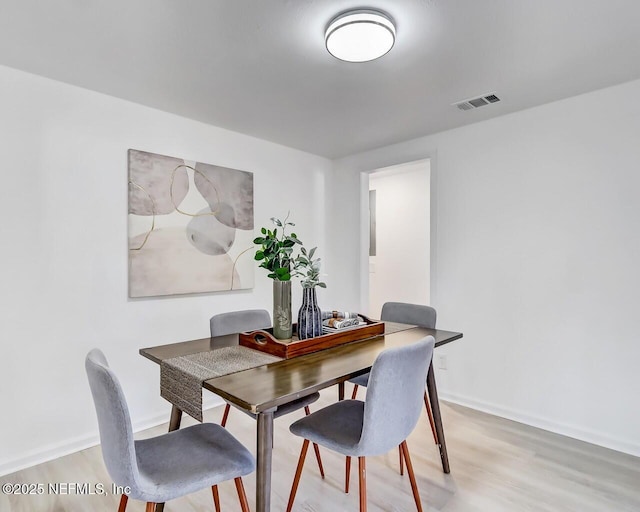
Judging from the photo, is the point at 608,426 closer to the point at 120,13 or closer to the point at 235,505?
the point at 235,505

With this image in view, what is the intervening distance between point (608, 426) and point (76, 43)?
3.78m

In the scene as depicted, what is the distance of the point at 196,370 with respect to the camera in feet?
4.63

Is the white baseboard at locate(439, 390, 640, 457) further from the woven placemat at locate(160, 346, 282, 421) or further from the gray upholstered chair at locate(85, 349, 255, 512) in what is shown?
the gray upholstered chair at locate(85, 349, 255, 512)

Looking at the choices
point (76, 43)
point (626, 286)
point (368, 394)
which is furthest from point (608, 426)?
point (76, 43)

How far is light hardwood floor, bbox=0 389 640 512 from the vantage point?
176 centimetres

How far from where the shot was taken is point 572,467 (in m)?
2.08

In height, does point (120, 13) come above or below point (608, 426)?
above

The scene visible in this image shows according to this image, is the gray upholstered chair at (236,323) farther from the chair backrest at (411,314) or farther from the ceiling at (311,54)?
the ceiling at (311,54)

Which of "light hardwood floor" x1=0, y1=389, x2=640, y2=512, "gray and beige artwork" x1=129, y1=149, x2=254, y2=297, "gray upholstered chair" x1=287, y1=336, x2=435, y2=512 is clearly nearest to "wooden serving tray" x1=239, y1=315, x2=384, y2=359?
"gray upholstered chair" x1=287, y1=336, x2=435, y2=512

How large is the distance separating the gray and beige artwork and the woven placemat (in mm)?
1211

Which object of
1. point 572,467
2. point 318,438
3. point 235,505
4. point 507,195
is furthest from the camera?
point 507,195

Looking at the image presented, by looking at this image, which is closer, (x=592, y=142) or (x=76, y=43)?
(x=76, y=43)

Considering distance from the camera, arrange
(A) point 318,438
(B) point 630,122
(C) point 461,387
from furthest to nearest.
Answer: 1. (C) point 461,387
2. (B) point 630,122
3. (A) point 318,438

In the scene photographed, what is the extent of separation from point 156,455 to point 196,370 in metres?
0.32
